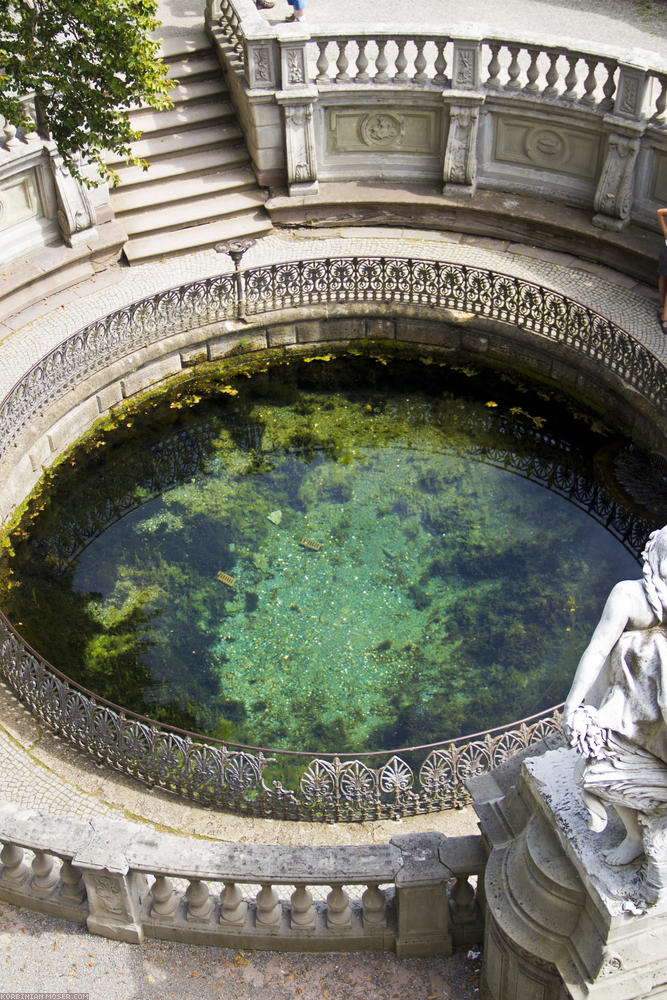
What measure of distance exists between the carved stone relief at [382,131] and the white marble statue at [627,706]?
1440cm

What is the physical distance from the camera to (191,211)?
65.0 feet

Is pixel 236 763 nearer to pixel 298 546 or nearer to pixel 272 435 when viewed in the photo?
pixel 298 546

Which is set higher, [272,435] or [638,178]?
[638,178]

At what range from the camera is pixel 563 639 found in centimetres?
1455

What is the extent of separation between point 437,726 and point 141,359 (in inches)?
290

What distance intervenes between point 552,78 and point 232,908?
14.0m

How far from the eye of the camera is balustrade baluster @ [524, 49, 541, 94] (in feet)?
61.1

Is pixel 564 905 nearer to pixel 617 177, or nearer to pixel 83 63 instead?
pixel 83 63

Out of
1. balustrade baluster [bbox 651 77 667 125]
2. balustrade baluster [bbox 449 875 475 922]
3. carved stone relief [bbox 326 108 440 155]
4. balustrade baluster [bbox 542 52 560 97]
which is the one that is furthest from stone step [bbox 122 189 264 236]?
balustrade baluster [bbox 449 875 475 922]

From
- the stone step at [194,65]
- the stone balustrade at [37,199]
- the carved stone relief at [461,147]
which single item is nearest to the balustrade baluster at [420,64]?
the carved stone relief at [461,147]

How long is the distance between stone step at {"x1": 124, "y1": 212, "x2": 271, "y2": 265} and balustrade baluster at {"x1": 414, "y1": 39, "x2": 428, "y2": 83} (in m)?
3.32

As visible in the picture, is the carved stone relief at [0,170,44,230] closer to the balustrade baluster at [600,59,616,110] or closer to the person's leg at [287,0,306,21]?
the person's leg at [287,0,306,21]

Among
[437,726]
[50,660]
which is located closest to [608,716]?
[437,726]

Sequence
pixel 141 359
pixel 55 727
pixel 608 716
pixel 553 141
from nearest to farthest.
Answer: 1. pixel 608 716
2. pixel 55 727
3. pixel 141 359
4. pixel 553 141
